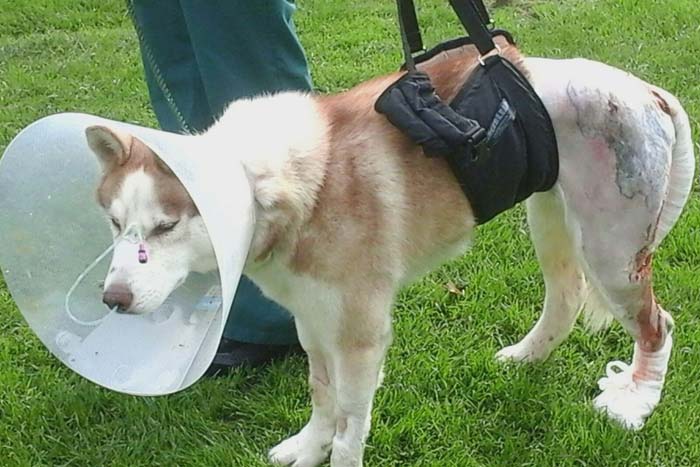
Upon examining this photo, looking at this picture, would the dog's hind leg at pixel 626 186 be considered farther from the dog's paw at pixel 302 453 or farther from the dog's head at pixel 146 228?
the dog's head at pixel 146 228

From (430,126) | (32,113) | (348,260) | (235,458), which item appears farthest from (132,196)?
(32,113)

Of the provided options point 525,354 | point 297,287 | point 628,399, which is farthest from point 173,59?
point 628,399

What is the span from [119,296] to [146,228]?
170 millimetres

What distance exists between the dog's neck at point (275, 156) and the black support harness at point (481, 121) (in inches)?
8.8

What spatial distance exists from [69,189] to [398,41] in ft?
13.6

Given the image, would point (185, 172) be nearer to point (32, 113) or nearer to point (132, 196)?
point (132, 196)

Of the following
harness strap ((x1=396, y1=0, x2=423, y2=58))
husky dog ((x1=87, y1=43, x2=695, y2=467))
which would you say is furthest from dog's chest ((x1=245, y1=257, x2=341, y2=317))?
harness strap ((x1=396, y1=0, x2=423, y2=58))

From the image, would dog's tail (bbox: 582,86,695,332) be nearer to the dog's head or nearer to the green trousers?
the green trousers

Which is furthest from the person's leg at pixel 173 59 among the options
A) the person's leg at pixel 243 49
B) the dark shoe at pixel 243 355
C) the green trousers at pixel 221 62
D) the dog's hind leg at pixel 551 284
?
the dog's hind leg at pixel 551 284

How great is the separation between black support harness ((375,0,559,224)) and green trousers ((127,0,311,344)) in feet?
1.64

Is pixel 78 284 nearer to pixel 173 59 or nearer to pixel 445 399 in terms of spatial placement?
pixel 173 59

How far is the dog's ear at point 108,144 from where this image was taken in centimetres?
237

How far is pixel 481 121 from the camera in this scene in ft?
8.77

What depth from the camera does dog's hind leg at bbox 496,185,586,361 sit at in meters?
3.22
